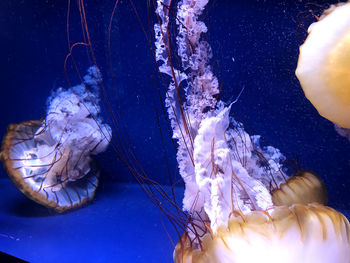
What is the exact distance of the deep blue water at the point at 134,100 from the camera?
2500 millimetres

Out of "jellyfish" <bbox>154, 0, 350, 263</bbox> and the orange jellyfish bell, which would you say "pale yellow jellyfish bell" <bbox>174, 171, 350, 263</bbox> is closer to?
"jellyfish" <bbox>154, 0, 350, 263</bbox>

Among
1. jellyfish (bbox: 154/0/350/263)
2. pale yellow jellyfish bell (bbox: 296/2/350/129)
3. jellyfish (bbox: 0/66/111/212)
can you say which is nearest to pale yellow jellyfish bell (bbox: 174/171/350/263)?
jellyfish (bbox: 154/0/350/263)

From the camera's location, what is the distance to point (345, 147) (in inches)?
113

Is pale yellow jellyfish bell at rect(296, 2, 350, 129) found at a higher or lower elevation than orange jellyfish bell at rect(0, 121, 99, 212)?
higher

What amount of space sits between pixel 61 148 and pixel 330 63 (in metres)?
2.36

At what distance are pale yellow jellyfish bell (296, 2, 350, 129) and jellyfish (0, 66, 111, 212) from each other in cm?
179

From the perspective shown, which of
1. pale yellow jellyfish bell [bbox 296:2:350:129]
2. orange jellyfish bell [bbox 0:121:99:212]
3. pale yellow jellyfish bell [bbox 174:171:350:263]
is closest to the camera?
pale yellow jellyfish bell [bbox 174:171:350:263]

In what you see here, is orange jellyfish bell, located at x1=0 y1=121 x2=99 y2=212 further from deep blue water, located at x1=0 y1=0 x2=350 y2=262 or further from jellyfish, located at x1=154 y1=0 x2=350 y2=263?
jellyfish, located at x1=154 y1=0 x2=350 y2=263

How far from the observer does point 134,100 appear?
3.38 m

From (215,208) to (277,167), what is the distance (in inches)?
43.0

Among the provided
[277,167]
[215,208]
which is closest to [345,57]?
[277,167]

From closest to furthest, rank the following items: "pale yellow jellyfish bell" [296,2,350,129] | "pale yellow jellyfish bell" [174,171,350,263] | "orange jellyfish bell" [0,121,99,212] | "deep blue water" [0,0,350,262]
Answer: "pale yellow jellyfish bell" [174,171,350,263] < "pale yellow jellyfish bell" [296,2,350,129] < "deep blue water" [0,0,350,262] < "orange jellyfish bell" [0,121,99,212]

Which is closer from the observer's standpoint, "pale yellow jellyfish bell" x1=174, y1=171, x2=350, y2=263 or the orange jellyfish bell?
"pale yellow jellyfish bell" x1=174, y1=171, x2=350, y2=263

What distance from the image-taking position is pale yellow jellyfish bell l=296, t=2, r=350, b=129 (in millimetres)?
1902
